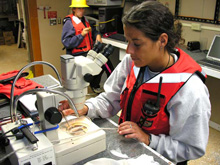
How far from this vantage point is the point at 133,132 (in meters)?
0.97

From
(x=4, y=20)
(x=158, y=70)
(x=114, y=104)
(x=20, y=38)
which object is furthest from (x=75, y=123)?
(x=4, y=20)

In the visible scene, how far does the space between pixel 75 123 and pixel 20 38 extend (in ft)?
18.7

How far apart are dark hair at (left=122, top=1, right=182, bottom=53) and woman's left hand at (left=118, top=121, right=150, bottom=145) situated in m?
0.41

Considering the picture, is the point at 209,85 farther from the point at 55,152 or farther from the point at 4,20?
the point at 4,20

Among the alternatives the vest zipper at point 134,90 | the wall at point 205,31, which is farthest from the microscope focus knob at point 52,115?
the wall at point 205,31

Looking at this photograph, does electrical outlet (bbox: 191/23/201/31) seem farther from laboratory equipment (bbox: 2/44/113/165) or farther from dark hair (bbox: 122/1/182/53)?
laboratory equipment (bbox: 2/44/113/165)

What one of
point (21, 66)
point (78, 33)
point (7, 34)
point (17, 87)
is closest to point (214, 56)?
point (78, 33)

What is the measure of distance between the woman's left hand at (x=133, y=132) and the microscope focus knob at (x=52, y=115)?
328 mm

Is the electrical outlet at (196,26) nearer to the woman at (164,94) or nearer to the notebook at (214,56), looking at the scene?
the notebook at (214,56)

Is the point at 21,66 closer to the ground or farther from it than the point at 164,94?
closer to the ground

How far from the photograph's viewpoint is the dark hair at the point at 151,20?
2.97ft

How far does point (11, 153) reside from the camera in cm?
77

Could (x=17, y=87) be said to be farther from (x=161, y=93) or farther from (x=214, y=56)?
(x=214, y=56)

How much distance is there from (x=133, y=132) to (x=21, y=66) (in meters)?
4.25
